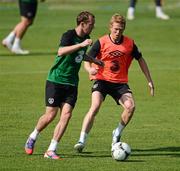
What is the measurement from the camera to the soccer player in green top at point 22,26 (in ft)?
82.4

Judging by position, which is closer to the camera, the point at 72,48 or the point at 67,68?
the point at 72,48

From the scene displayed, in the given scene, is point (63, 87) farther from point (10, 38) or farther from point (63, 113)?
point (10, 38)

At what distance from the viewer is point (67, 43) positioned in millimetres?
13562

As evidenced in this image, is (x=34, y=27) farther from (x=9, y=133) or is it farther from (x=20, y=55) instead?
(x=9, y=133)

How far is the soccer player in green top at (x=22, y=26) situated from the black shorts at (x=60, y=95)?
1150 centimetres

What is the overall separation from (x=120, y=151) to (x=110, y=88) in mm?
1558

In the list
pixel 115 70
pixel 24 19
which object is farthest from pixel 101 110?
pixel 24 19

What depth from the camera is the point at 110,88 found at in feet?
48.1

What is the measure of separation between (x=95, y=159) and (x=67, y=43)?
6.02 feet

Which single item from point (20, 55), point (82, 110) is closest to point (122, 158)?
point (82, 110)

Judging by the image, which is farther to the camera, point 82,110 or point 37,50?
point 37,50

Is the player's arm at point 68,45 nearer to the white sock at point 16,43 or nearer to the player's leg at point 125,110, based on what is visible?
the player's leg at point 125,110

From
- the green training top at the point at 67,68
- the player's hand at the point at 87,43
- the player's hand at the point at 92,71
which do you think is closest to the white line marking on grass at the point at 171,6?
the player's hand at the point at 92,71

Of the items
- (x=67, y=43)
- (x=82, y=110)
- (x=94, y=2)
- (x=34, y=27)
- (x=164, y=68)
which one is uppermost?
(x=67, y=43)
